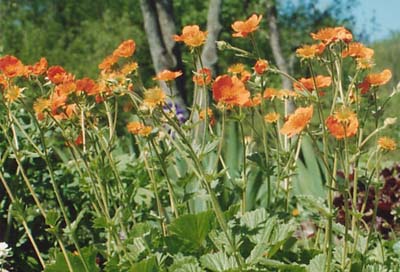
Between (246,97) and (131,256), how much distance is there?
0.54 metres

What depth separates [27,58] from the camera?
21141 mm

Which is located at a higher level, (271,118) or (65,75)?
(65,75)

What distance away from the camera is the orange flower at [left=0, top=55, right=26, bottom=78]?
1811mm

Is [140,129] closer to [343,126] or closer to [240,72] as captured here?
[240,72]

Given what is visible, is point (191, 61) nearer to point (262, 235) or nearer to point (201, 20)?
point (262, 235)

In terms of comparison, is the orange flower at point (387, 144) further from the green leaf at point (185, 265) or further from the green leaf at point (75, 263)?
the green leaf at point (75, 263)

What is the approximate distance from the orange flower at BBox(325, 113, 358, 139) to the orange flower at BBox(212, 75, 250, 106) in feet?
0.83

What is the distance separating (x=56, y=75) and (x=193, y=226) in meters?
0.48

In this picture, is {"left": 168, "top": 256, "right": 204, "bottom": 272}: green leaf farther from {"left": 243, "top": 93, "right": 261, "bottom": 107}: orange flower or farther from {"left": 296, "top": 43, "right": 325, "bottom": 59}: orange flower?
{"left": 296, "top": 43, "right": 325, "bottom": 59}: orange flower

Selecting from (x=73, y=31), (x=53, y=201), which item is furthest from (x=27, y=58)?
(x=53, y=201)

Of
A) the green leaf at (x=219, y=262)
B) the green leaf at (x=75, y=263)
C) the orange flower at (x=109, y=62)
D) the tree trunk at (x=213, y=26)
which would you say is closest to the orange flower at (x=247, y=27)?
the orange flower at (x=109, y=62)

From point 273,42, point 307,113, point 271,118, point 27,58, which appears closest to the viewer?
point 307,113

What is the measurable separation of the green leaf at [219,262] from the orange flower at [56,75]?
54cm

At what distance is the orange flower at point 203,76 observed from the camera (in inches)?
70.1
